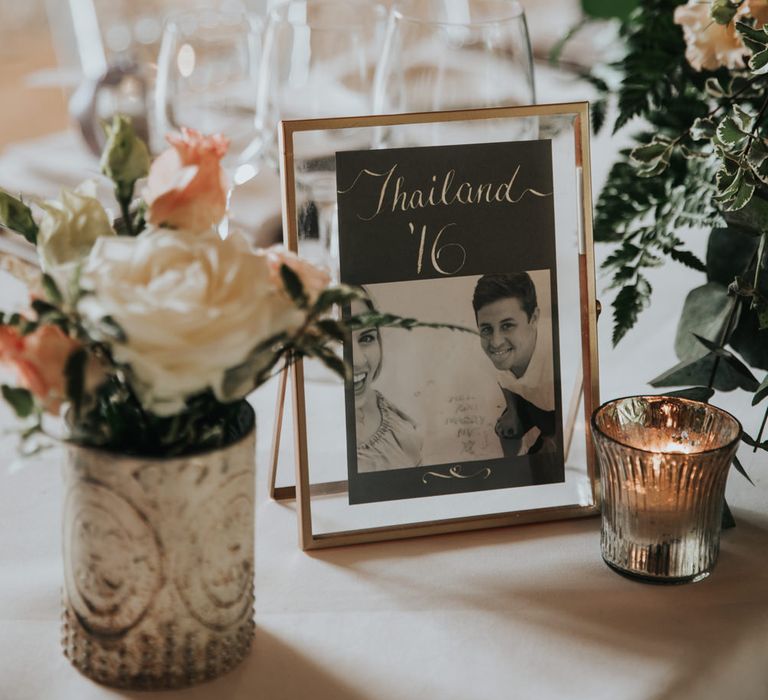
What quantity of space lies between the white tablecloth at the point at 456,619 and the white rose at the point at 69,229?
0.26m

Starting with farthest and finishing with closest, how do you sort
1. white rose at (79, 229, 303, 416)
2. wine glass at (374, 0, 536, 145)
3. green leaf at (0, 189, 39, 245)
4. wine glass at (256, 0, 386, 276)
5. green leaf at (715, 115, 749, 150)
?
wine glass at (256, 0, 386, 276) < wine glass at (374, 0, 536, 145) < green leaf at (715, 115, 749, 150) < green leaf at (0, 189, 39, 245) < white rose at (79, 229, 303, 416)

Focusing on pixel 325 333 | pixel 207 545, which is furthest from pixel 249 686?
pixel 325 333

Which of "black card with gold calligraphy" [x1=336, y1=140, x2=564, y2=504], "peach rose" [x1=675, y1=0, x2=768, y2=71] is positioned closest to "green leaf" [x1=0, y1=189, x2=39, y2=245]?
"black card with gold calligraphy" [x1=336, y1=140, x2=564, y2=504]

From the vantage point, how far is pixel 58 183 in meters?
1.30

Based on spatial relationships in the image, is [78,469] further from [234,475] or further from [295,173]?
[295,173]

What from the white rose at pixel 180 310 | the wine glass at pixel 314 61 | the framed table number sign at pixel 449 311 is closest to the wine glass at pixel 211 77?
the wine glass at pixel 314 61

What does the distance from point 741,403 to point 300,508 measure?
0.46m

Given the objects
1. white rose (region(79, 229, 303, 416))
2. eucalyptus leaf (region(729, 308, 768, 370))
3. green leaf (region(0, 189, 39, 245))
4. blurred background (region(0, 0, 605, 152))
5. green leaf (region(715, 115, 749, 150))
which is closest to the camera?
white rose (region(79, 229, 303, 416))

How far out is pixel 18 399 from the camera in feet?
1.57

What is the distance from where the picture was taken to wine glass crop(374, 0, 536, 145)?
0.99 meters

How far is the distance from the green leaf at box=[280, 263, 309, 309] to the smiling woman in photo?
0.21m

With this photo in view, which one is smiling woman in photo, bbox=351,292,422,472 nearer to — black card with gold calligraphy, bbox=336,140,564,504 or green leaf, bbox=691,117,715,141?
black card with gold calligraphy, bbox=336,140,564,504

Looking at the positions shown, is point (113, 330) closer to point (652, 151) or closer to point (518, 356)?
point (518, 356)

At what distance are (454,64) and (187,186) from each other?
1.87ft
